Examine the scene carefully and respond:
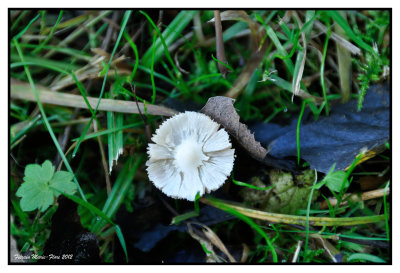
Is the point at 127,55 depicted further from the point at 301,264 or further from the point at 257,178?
the point at 301,264

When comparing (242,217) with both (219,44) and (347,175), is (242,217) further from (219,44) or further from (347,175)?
(219,44)

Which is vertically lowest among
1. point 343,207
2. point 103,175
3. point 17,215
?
point 343,207

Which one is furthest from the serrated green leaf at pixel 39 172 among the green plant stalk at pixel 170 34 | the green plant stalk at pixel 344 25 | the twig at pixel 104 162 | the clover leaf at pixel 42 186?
the green plant stalk at pixel 344 25

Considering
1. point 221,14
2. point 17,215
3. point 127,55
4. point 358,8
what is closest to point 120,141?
point 127,55

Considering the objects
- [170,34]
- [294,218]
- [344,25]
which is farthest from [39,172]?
[344,25]

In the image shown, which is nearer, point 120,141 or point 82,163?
point 120,141
